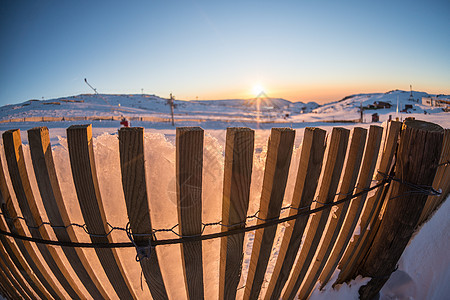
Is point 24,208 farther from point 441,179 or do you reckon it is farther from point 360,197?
point 441,179

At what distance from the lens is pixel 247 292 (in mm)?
1631

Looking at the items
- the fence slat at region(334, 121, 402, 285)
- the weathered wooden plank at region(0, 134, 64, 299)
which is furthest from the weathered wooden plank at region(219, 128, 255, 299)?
the weathered wooden plank at region(0, 134, 64, 299)

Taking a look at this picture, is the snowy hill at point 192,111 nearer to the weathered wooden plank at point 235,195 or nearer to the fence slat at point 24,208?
the fence slat at point 24,208

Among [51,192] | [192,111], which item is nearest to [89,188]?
[51,192]

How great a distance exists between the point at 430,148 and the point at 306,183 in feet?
3.02

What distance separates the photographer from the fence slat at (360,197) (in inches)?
58.7

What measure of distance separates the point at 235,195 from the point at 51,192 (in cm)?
106

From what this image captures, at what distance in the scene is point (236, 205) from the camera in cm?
125

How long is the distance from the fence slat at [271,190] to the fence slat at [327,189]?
0.36m

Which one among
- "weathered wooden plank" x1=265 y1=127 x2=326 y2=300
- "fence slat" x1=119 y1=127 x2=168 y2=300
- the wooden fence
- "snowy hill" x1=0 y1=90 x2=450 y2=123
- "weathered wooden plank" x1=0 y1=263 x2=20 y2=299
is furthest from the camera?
"snowy hill" x1=0 y1=90 x2=450 y2=123

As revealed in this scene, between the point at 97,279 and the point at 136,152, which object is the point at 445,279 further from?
the point at 97,279

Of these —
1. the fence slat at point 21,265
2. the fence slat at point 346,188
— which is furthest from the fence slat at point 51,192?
the fence slat at point 346,188

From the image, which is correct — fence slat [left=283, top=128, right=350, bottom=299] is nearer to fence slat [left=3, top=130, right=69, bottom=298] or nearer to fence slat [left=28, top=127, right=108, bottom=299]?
fence slat [left=28, top=127, right=108, bottom=299]

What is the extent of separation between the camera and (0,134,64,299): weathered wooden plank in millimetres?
1358
